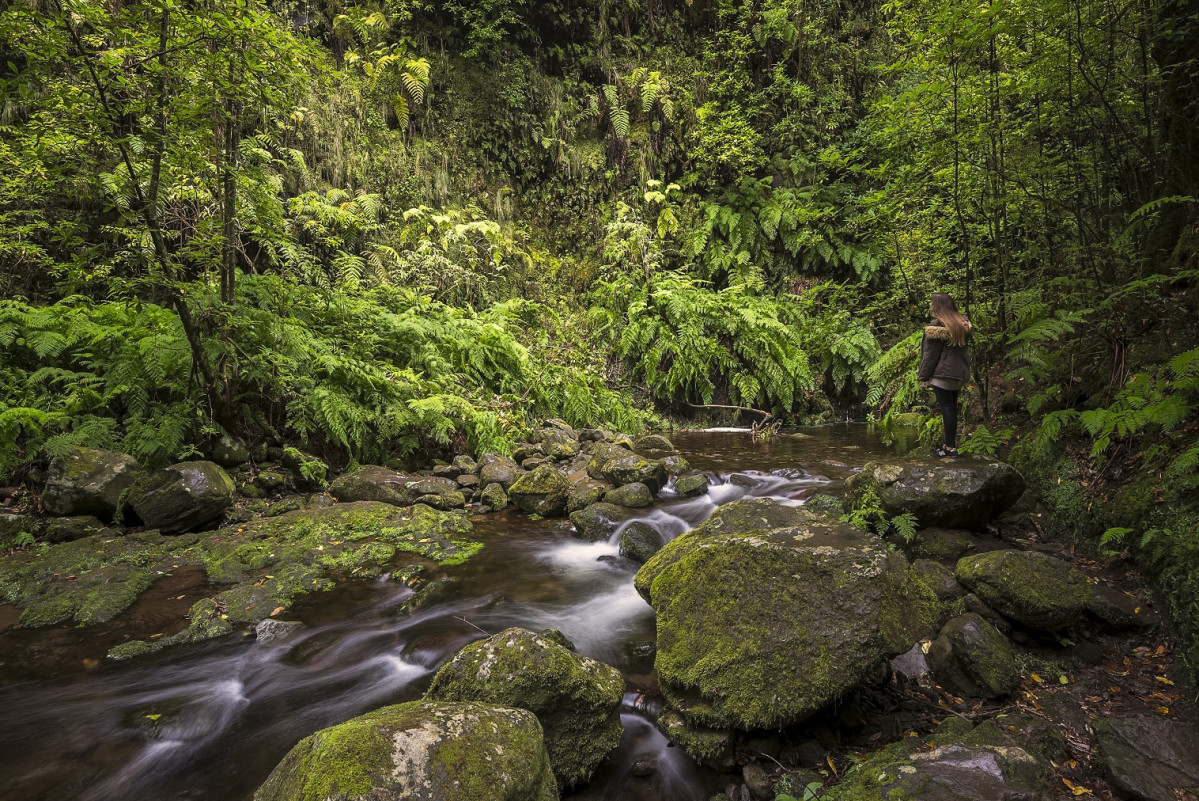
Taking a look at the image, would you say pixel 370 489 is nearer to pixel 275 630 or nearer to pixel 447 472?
pixel 447 472

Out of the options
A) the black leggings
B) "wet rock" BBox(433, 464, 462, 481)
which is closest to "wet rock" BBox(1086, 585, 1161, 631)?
the black leggings

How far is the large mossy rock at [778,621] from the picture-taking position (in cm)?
263

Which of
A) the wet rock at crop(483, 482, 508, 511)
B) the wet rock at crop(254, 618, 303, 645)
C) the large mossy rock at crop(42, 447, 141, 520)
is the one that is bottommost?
the wet rock at crop(254, 618, 303, 645)

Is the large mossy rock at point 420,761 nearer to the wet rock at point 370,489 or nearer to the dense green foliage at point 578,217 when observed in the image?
the dense green foliage at point 578,217

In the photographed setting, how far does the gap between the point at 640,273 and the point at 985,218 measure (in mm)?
8208

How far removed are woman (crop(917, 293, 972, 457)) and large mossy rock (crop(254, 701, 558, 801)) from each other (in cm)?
477

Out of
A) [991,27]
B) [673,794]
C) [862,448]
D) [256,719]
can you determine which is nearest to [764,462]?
[862,448]

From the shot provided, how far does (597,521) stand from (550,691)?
3386mm

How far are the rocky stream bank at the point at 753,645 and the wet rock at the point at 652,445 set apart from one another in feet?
11.3

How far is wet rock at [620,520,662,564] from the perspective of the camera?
17.6 ft

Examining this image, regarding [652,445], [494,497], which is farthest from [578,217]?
[494,497]

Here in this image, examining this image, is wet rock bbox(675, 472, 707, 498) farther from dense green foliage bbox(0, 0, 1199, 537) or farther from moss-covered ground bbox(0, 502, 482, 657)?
moss-covered ground bbox(0, 502, 482, 657)

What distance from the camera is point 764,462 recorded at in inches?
326

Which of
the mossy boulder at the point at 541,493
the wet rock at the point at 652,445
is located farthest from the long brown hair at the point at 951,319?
the wet rock at the point at 652,445
